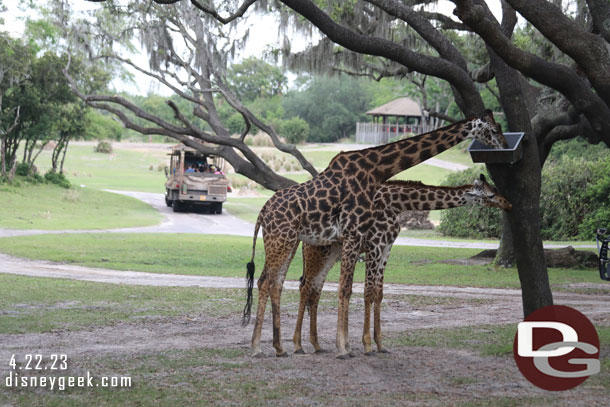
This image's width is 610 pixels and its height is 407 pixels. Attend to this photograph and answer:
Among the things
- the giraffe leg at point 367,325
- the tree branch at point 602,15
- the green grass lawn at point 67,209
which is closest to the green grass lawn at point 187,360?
the giraffe leg at point 367,325

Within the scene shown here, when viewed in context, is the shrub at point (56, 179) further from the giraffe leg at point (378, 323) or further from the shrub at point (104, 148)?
the giraffe leg at point (378, 323)

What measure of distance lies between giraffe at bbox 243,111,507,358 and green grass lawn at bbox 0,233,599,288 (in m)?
8.15

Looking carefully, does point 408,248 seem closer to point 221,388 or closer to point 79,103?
point 221,388

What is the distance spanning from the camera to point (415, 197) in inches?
352

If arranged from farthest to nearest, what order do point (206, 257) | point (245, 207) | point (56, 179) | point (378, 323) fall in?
point (245, 207), point (56, 179), point (206, 257), point (378, 323)

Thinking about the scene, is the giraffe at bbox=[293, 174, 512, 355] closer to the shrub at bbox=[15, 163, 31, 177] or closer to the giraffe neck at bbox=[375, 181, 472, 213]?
the giraffe neck at bbox=[375, 181, 472, 213]

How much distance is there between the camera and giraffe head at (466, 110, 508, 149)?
27.6ft

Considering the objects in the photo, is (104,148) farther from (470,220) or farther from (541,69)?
A: (541,69)

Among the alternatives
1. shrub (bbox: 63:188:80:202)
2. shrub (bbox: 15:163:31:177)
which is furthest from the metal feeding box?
shrub (bbox: 15:163:31:177)

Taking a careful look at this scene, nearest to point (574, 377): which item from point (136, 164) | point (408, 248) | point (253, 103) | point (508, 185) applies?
point (508, 185)

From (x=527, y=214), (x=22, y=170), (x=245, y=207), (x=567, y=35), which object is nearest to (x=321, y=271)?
(x=527, y=214)

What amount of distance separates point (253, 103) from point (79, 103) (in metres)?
51.8

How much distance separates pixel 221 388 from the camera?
23.1ft

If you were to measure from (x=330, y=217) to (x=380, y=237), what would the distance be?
0.68m
